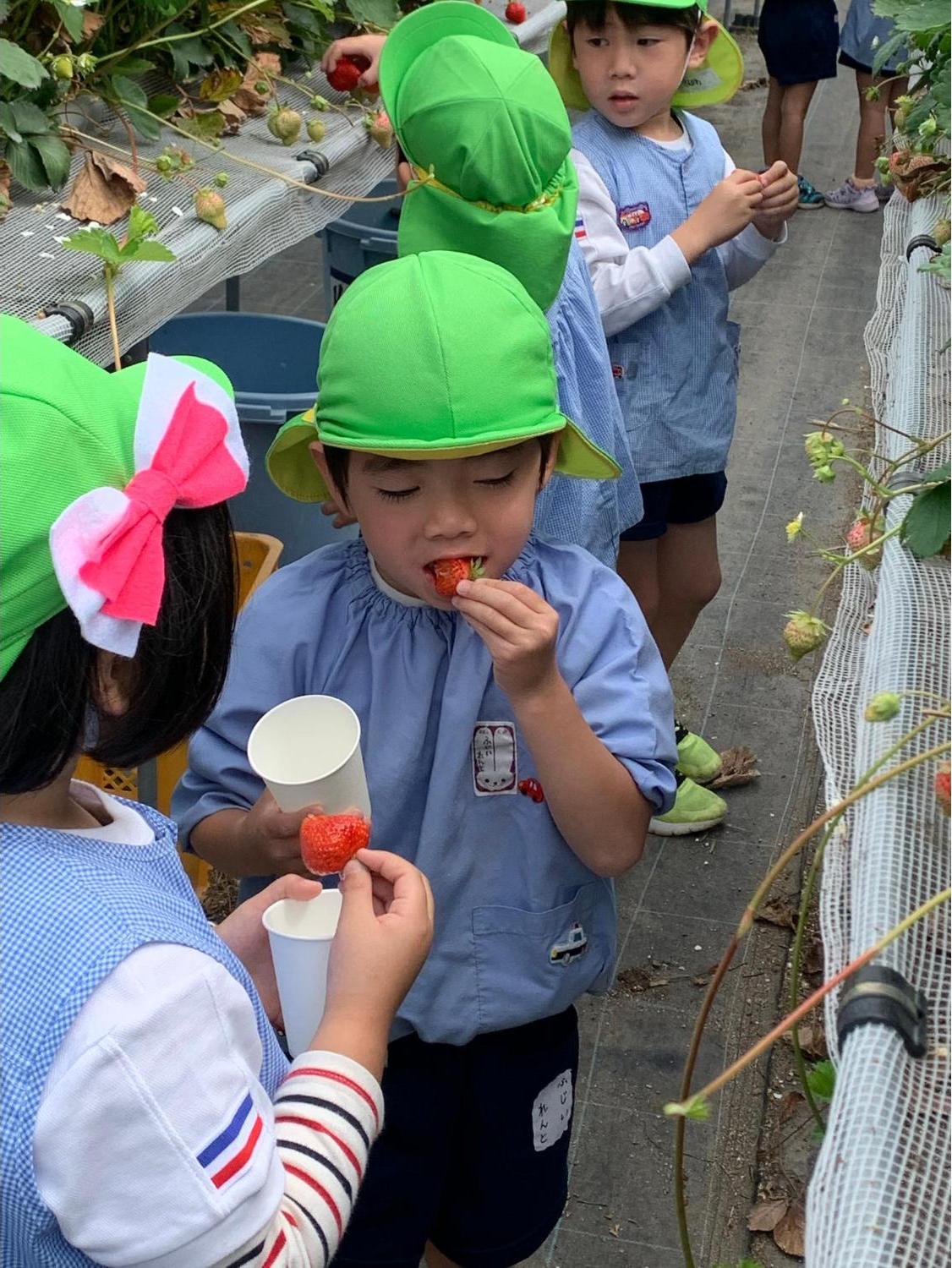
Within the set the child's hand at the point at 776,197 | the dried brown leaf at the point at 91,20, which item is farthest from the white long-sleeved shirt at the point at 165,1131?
the dried brown leaf at the point at 91,20

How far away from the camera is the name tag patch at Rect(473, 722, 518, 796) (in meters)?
1.75

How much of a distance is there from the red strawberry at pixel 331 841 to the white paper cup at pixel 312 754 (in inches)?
2.0

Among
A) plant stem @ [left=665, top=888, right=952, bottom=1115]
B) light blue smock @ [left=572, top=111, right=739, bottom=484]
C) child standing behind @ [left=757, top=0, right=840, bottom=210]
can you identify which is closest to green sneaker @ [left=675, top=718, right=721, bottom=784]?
light blue smock @ [left=572, top=111, right=739, bottom=484]

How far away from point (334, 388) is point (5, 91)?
4.85ft

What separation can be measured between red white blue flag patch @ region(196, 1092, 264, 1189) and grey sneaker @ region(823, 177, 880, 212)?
758cm

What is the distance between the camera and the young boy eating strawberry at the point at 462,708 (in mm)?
1621

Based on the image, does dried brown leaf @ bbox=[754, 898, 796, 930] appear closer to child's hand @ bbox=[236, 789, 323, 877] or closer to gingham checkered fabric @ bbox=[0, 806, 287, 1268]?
child's hand @ bbox=[236, 789, 323, 877]

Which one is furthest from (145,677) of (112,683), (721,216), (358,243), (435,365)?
(358,243)

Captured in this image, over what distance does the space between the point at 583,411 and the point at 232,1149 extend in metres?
1.58

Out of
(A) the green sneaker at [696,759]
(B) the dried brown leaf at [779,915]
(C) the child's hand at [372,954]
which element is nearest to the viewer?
(C) the child's hand at [372,954]

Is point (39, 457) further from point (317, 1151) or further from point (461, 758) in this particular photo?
point (461, 758)

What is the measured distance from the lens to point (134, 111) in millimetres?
3000

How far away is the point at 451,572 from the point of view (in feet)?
5.44

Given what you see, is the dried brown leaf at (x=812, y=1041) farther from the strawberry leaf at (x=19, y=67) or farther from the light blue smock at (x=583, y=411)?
the strawberry leaf at (x=19, y=67)
